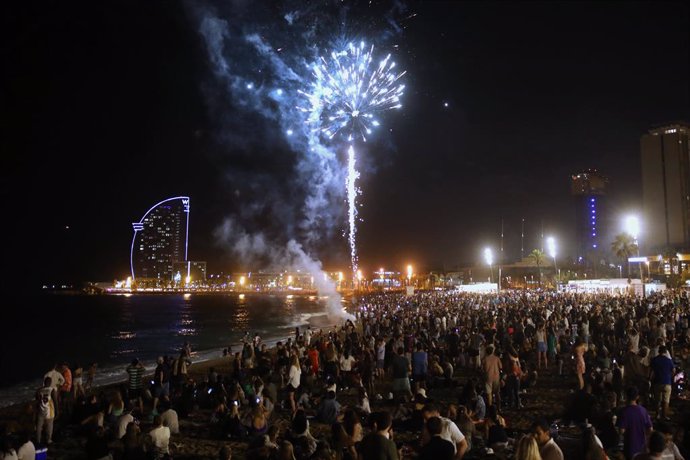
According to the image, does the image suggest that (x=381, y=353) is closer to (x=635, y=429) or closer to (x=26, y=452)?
(x=635, y=429)

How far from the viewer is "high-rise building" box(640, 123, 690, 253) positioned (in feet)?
300

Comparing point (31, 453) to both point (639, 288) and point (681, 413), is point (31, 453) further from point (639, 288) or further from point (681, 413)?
point (639, 288)

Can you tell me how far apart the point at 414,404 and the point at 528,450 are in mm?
A: 5330

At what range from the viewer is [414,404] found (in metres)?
10.0

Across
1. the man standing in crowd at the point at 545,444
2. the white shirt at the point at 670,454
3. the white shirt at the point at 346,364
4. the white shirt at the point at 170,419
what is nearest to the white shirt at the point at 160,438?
the white shirt at the point at 170,419

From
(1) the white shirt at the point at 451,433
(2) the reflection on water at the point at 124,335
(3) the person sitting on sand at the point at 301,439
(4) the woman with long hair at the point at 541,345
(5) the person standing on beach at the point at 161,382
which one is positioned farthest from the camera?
(2) the reflection on water at the point at 124,335

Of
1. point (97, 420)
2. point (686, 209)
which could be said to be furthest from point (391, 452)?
point (686, 209)

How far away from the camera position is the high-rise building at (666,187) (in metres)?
91.6

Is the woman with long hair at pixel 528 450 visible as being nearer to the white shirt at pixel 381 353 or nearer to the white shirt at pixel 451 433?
the white shirt at pixel 451 433

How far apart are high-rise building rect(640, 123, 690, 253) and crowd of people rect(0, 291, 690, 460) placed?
88.2 metres

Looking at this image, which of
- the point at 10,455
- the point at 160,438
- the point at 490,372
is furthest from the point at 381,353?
the point at 10,455

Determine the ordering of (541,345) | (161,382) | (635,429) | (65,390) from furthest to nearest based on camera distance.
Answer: (541,345) < (161,382) < (65,390) < (635,429)

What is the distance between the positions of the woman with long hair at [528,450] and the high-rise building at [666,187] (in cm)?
10084

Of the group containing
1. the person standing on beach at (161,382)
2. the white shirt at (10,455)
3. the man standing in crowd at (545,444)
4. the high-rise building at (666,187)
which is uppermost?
the high-rise building at (666,187)
